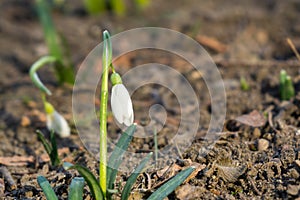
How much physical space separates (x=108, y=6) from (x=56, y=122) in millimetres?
1985

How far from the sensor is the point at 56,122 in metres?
2.55

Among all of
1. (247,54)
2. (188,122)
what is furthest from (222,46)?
(188,122)

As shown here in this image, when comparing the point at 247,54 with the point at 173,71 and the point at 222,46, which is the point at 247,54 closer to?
the point at 222,46

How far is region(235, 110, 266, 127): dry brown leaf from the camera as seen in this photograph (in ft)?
7.80

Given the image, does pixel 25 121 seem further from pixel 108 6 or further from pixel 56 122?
pixel 108 6

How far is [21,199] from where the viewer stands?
1.99 metres

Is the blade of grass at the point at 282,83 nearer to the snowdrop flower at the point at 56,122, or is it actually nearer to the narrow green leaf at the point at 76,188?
the snowdrop flower at the point at 56,122

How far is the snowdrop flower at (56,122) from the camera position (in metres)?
2.54

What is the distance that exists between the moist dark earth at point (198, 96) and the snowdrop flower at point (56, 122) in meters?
0.05

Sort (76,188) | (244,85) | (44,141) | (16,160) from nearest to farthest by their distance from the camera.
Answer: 1. (76,188)
2. (44,141)
3. (16,160)
4. (244,85)

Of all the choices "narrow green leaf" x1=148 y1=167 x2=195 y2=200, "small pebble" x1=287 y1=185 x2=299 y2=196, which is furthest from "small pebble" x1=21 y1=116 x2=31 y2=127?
"small pebble" x1=287 y1=185 x2=299 y2=196

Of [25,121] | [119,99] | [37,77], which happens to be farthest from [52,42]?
[119,99]

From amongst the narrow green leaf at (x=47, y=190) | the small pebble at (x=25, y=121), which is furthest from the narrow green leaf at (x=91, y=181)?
the small pebble at (x=25, y=121)

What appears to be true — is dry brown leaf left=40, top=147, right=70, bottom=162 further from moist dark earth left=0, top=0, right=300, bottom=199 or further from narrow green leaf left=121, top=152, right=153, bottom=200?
narrow green leaf left=121, top=152, right=153, bottom=200
